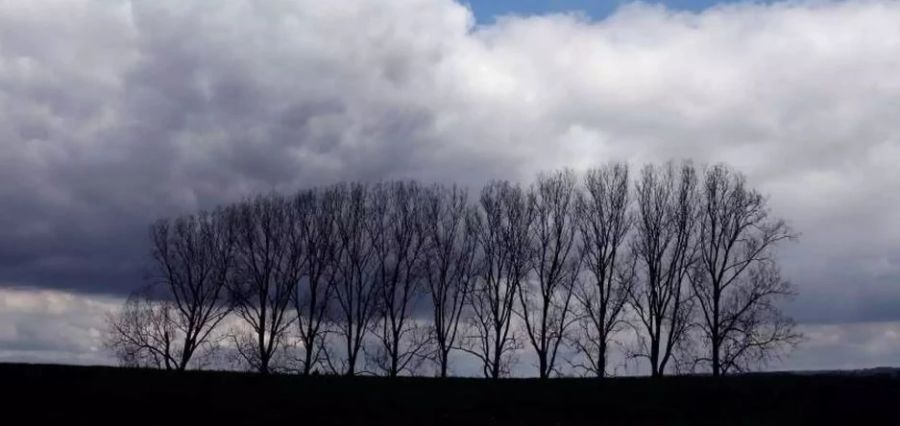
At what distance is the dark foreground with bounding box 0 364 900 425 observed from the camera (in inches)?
1356

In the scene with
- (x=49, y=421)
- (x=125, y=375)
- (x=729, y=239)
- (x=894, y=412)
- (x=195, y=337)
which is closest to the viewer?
(x=49, y=421)

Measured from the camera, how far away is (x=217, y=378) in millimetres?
38594

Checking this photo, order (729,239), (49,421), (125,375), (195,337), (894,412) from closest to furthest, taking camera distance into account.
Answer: (49,421) → (125,375) → (894,412) → (729,239) → (195,337)

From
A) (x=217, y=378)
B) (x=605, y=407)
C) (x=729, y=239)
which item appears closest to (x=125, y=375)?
(x=217, y=378)

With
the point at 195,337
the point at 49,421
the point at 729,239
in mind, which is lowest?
the point at 49,421

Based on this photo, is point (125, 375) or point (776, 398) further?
point (776, 398)

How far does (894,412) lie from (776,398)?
431 cm

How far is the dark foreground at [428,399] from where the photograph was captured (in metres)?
34.4

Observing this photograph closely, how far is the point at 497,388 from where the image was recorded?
41.2 m

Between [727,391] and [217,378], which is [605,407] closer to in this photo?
[727,391]

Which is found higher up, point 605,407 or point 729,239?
point 729,239

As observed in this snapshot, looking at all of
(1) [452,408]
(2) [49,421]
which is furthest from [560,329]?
(2) [49,421]

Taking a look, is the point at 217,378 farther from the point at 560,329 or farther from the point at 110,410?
the point at 560,329

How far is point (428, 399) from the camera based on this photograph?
38.5 metres
